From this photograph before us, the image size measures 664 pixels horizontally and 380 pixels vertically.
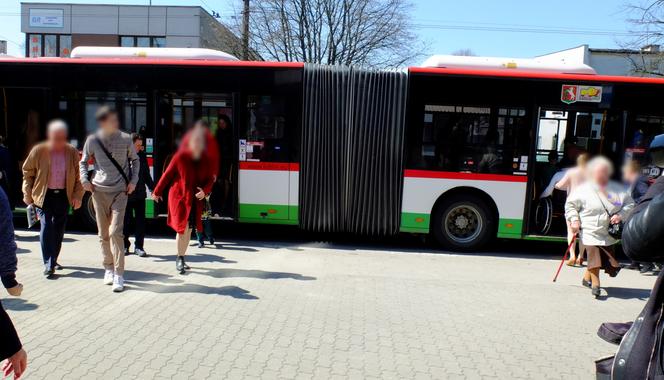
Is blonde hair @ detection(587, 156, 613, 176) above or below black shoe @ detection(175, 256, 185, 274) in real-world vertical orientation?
above

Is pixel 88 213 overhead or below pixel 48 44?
below

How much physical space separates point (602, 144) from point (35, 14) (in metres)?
34.6

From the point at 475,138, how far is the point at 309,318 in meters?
4.78

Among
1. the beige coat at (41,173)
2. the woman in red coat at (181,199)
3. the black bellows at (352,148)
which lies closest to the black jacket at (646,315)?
the woman in red coat at (181,199)

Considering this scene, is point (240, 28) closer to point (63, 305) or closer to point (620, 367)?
point (63, 305)

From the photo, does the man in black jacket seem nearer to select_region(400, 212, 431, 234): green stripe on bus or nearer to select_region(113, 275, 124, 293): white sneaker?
select_region(113, 275, 124, 293): white sneaker

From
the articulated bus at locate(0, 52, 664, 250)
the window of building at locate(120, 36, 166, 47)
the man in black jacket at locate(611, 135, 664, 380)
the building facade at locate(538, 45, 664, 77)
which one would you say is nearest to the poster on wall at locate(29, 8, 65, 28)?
the window of building at locate(120, 36, 166, 47)

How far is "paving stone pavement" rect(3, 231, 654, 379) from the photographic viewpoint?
4.00m

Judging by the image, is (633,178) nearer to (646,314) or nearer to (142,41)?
(646,314)

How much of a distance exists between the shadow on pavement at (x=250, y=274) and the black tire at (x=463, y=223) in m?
3.03

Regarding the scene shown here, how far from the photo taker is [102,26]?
31500mm

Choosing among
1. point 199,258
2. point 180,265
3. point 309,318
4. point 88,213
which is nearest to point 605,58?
point 199,258

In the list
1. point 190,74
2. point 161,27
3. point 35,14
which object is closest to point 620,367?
point 190,74

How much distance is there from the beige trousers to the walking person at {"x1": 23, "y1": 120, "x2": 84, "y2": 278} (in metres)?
0.61
